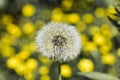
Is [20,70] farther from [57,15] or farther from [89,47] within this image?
[57,15]

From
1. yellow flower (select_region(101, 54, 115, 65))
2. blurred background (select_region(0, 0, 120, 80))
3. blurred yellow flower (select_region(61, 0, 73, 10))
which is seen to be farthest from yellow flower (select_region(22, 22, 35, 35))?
yellow flower (select_region(101, 54, 115, 65))

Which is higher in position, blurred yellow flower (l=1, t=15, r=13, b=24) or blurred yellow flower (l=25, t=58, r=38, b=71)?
blurred yellow flower (l=1, t=15, r=13, b=24)

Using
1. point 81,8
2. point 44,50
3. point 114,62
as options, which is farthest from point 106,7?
point 44,50

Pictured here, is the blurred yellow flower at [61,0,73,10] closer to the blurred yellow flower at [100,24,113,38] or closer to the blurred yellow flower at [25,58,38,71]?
the blurred yellow flower at [100,24,113,38]

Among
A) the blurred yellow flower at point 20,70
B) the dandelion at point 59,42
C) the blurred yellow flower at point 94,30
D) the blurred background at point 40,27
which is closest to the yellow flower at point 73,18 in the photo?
the blurred background at point 40,27

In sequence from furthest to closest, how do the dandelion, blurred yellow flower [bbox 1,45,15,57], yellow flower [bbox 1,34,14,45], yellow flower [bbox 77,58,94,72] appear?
yellow flower [bbox 1,34,14,45], blurred yellow flower [bbox 1,45,15,57], yellow flower [bbox 77,58,94,72], the dandelion

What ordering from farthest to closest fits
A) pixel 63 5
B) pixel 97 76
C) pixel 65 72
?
1. pixel 63 5
2. pixel 65 72
3. pixel 97 76

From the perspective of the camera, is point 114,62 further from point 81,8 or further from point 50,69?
point 81,8

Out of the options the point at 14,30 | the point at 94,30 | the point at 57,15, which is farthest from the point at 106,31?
the point at 14,30
